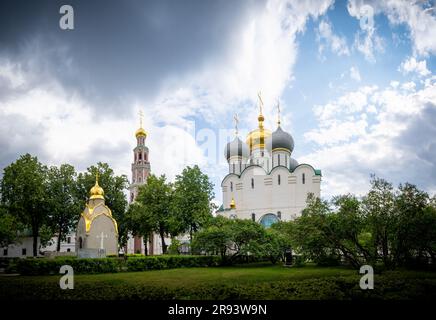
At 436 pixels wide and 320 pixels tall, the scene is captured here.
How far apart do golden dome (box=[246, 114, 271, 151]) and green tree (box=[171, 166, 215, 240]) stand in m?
16.9

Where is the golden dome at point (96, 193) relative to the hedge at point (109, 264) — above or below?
above

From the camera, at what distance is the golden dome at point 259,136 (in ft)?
167

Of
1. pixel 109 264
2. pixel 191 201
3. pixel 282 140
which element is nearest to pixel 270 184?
pixel 282 140

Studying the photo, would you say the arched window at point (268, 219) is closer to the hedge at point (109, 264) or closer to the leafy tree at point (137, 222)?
the leafy tree at point (137, 222)

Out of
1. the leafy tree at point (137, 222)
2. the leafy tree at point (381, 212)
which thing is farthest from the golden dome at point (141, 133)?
the leafy tree at point (381, 212)

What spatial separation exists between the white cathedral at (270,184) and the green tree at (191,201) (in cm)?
1014

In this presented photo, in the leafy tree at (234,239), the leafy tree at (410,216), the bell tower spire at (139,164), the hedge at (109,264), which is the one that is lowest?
the hedge at (109,264)

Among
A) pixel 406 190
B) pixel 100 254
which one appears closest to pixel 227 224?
pixel 100 254

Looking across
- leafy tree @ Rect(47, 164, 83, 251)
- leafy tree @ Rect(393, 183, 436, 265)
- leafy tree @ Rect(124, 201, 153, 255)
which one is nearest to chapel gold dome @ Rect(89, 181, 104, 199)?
leafy tree @ Rect(47, 164, 83, 251)

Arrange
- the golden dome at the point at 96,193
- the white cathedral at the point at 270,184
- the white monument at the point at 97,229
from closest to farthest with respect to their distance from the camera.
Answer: the white monument at the point at 97,229 < the golden dome at the point at 96,193 < the white cathedral at the point at 270,184

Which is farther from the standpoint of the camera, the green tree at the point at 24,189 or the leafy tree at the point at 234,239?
the green tree at the point at 24,189

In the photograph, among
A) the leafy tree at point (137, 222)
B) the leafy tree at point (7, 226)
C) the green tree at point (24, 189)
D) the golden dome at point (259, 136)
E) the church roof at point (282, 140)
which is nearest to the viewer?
the leafy tree at point (7, 226)
